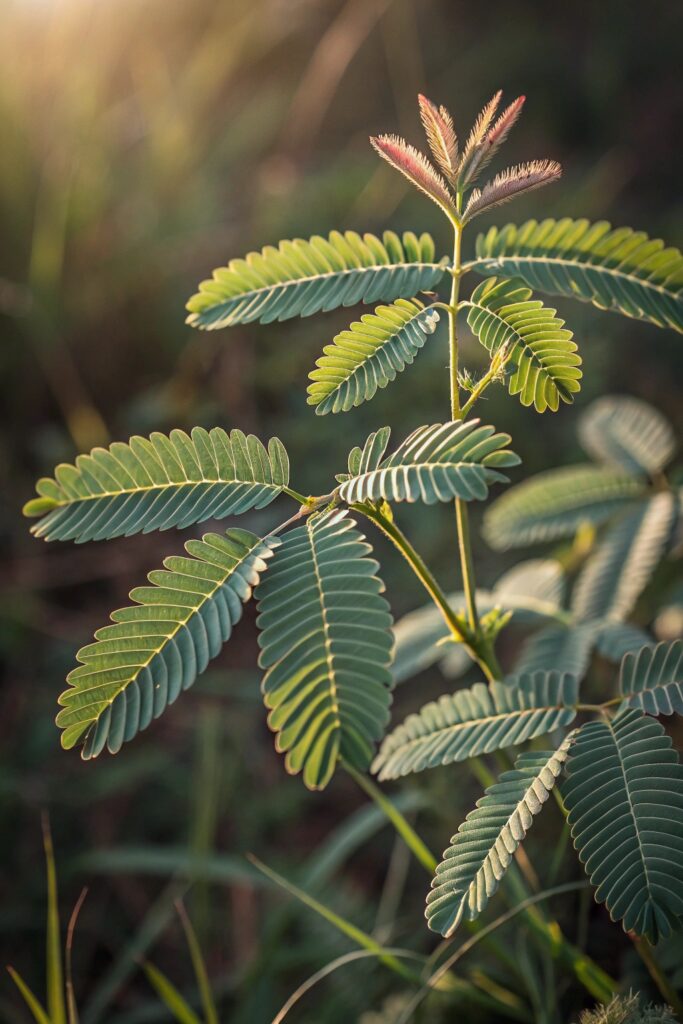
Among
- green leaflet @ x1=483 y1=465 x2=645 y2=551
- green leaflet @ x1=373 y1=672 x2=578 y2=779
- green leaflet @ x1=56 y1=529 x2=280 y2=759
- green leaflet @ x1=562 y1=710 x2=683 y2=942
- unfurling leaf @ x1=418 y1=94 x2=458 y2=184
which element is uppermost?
unfurling leaf @ x1=418 y1=94 x2=458 y2=184

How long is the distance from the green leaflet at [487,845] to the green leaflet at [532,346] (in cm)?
30

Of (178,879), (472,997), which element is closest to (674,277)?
(472,997)

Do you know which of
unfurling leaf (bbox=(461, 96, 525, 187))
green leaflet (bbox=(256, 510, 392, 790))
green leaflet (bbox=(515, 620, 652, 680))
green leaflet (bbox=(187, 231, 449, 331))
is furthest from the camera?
green leaflet (bbox=(515, 620, 652, 680))

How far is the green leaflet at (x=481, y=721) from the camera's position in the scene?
31.7 inches

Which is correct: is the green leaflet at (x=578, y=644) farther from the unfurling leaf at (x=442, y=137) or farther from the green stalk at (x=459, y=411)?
the unfurling leaf at (x=442, y=137)

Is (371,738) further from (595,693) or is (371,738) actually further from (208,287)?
(595,693)

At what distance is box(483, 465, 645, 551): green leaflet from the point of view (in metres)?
1.31

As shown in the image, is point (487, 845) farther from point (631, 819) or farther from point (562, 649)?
point (562, 649)

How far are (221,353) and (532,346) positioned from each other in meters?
1.78

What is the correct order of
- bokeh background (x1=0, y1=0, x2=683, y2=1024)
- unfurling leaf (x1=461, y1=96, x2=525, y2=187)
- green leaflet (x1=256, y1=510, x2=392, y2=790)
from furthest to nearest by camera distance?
1. bokeh background (x1=0, y1=0, x2=683, y2=1024)
2. unfurling leaf (x1=461, y1=96, x2=525, y2=187)
3. green leaflet (x1=256, y1=510, x2=392, y2=790)

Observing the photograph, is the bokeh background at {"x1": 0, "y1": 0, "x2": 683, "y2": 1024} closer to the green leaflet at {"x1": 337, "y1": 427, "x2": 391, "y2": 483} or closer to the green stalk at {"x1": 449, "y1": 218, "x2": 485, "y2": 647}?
the green stalk at {"x1": 449, "y1": 218, "x2": 485, "y2": 647}

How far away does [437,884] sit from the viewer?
69cm

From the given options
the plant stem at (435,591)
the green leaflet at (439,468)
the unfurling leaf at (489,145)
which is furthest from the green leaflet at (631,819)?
the unfurling leaf at (489,145)

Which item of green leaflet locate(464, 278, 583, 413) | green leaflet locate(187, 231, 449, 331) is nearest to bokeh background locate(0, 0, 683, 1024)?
green leaflet locate(464, 278, 583, 413)
